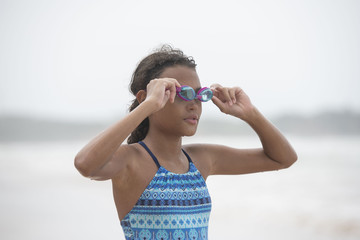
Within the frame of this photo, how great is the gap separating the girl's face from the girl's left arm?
4.6 inches

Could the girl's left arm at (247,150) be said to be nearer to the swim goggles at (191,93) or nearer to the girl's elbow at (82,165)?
the swim goggles at (191,93)

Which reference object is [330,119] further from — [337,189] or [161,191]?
[161,191]

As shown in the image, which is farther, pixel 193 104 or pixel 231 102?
pixel 231 102

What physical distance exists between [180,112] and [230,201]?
304cm

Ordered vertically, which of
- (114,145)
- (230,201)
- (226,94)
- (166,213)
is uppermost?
(226,94)

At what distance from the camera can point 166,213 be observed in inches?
57.4

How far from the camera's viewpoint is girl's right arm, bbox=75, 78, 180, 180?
1.31m

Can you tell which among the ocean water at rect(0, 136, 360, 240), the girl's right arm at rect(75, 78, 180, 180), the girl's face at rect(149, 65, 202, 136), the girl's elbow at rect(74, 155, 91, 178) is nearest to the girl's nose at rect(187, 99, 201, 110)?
the girl's face at rect(149, 65, 202, 136)

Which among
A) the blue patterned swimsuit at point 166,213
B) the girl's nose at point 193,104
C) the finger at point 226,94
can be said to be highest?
the finger at point 226,94

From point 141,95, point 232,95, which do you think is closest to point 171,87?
point 141,95

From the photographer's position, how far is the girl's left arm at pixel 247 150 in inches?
66.5

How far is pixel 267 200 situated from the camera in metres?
4.54

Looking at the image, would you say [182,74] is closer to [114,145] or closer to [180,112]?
[180,112]

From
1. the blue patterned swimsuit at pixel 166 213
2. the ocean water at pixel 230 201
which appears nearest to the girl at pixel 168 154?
the blue patterned swimsuit at pixel 166 213
